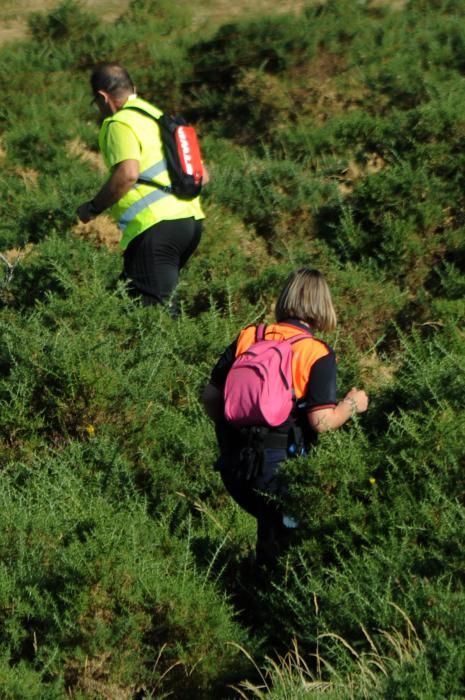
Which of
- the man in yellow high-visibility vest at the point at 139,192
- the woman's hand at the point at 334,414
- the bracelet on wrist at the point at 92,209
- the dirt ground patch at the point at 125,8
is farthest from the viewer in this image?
the dirt ground patch at the point at 125,8

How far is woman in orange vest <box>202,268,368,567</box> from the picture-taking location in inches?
198

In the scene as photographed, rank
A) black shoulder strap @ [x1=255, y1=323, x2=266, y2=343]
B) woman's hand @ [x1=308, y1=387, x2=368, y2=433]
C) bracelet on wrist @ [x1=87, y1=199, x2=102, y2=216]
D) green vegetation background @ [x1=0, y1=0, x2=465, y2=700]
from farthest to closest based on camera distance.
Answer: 1. bracelet on wrist @ [x1=87, y1=199, x2=102, y2=216]
2. black shoulder strap @ [x1=255, y1=323, x2=266, y2=343]
3. woman's hand @ [x1=308, y1=387, x2=368, y2=433]
4. green vegetation background @ [x1=0, y1=0, x2=465, y2=700]

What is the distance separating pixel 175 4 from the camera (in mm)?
13984

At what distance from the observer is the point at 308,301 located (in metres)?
5.21

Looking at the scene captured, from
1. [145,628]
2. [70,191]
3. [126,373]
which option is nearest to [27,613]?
[145,628]

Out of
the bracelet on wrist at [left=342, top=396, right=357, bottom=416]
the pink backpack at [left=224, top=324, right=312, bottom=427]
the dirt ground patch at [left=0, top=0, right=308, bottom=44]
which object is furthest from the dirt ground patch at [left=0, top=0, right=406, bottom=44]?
the pink backpack at [left=224, top=324, right=312, bottom=427]

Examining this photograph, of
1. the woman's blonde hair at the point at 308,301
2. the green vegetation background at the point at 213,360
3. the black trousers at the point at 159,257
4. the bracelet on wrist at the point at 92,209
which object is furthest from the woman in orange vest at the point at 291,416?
the bracelet on wrist at the point at 92,209

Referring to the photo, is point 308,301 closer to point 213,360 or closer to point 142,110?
point 213,360

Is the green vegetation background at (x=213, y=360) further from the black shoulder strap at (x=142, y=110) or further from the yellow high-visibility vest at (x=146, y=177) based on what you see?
the black shoulder strap at (x=142, y=110)

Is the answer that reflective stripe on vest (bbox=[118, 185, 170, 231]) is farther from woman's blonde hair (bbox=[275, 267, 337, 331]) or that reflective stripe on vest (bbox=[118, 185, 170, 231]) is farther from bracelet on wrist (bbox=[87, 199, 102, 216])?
woman's blonde hair (bbox=[275, 267, 337, 331])

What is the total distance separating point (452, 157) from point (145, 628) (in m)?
5.25

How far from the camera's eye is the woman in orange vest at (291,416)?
16.5 feet

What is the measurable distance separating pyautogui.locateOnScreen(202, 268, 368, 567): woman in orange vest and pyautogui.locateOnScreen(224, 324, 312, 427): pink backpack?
57 mm

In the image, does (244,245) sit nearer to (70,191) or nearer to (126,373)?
(70,191)
